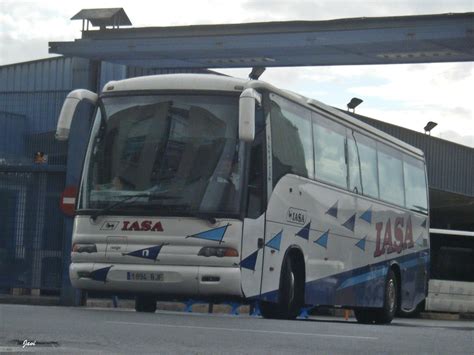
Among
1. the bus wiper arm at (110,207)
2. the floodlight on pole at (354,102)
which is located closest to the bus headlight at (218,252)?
the bus wiper arm at (110,207)

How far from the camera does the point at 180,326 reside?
12.1 metres

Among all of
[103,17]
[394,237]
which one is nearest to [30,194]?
[103,17]

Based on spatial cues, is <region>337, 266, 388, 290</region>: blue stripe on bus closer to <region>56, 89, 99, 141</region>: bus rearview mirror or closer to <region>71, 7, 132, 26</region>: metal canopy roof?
<region>56, 89, 99, 141</region>: bus rearview mirror

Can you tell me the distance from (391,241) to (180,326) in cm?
1145

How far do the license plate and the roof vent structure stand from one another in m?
12.4

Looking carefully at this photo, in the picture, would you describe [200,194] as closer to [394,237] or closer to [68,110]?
[68,110]

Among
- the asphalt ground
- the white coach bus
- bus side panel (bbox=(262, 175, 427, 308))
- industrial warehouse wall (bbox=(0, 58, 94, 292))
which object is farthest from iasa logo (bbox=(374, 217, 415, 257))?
the asphalt ground

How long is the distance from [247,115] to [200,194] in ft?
3.99

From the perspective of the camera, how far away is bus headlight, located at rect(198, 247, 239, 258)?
15727 mm

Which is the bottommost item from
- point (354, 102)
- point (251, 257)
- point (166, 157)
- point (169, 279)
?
point (169, 279)

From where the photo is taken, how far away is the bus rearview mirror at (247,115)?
1553 centimetres

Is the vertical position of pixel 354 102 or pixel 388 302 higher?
pixel 354 102

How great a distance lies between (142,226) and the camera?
15922 millimetres

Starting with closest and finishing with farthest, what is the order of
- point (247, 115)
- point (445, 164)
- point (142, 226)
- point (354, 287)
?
point (247, 115), point (142, 226), point (354, 287), point (445, 164)
